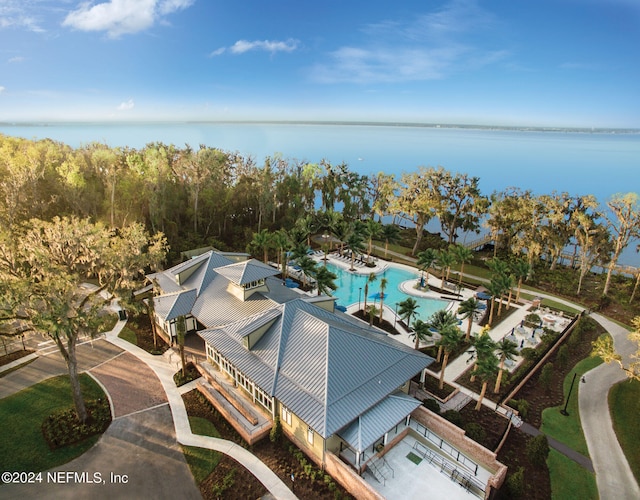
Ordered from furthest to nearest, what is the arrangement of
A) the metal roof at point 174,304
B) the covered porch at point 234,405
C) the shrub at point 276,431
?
the metal roof at point 174,304 → the covered porch at point 234,405 → the shrub at point 276,431

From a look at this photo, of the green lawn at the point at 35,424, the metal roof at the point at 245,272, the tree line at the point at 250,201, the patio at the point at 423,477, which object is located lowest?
the green lawn at the point at 35,424

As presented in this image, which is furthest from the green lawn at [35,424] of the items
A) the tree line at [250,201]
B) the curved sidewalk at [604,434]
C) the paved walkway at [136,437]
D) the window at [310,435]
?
the curved sidewalk at [604,434]

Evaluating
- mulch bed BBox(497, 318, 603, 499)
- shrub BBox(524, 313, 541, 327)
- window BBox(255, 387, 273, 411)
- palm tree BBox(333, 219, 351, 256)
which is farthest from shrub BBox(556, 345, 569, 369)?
palm tree BBox(333, 219, 351, 256)

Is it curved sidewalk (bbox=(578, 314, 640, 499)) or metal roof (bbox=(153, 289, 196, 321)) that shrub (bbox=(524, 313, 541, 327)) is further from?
metal roof (bbox=(153, 289, 196, 321))

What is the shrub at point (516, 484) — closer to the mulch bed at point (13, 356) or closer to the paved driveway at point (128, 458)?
the paved driveway at point (128, 458)

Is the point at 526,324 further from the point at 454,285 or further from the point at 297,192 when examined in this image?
the point at 297,192

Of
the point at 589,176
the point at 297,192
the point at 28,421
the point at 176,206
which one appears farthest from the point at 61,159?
the point at 589,176
